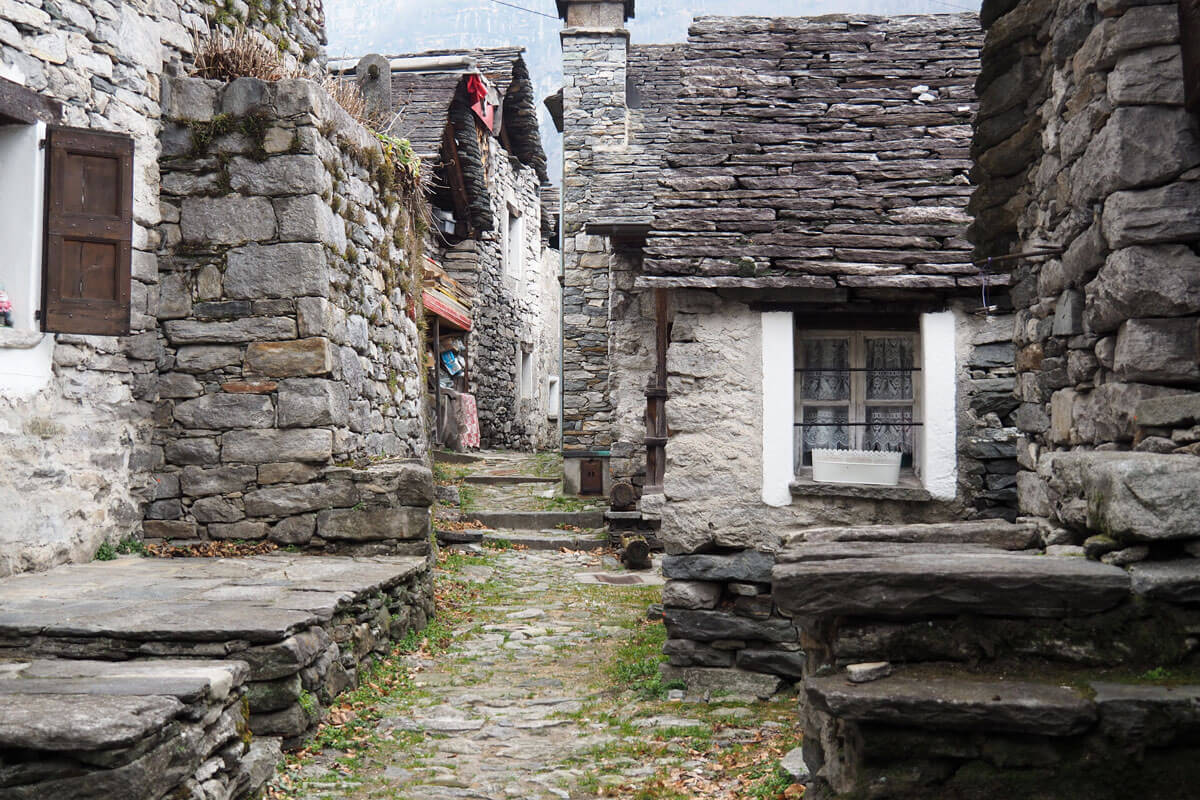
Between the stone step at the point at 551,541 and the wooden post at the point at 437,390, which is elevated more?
the wooden post at the point at 437,390

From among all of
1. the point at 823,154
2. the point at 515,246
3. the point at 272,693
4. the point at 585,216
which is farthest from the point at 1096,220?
the point at 515,246

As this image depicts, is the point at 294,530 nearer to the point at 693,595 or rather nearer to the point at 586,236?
the point at 693,595

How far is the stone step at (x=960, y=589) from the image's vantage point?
2.74m

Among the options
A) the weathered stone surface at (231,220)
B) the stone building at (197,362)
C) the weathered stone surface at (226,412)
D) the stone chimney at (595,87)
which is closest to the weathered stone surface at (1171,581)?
the stone building at (197,362)

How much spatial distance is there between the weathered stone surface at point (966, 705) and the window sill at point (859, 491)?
378cm

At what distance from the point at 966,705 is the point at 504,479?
1188cm

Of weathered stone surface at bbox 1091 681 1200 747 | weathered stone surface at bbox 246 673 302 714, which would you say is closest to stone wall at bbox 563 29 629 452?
weathered stone surface at bbox 246 673 302 714

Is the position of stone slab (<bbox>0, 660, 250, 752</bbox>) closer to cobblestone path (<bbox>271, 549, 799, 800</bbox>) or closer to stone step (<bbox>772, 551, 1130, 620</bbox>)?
cobblestone path (<bbox>271, 549, 799, 800</bbox>)

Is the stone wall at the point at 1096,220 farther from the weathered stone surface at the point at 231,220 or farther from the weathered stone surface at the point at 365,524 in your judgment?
the weathered stone surface at the point at 231,220

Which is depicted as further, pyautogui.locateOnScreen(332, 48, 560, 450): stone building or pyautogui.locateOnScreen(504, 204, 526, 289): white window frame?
pyautogui.locateOnScreen(504, 204, 526, 289): white window frame

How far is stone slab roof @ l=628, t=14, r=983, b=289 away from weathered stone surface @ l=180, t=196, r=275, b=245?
8.27 ft

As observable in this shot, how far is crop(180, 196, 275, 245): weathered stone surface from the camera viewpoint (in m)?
6.90

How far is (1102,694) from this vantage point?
99.7 inches

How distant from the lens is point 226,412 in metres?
6.94
